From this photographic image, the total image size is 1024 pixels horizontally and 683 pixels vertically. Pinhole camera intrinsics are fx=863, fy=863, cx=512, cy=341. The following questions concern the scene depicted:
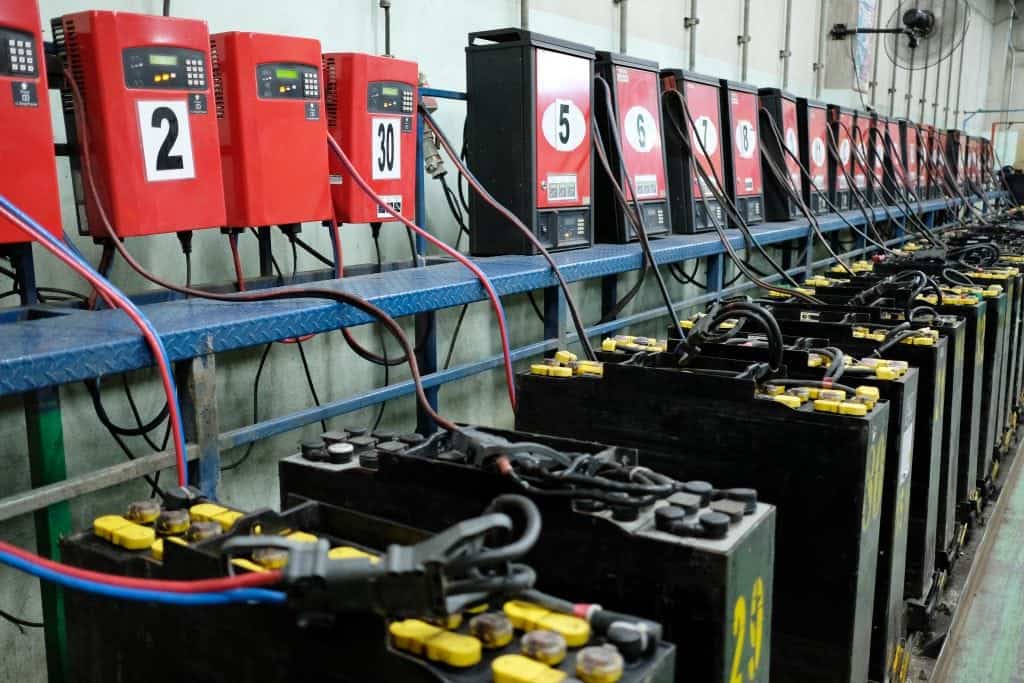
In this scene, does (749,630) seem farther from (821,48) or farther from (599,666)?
(821,48)

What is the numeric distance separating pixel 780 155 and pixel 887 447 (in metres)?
3.01

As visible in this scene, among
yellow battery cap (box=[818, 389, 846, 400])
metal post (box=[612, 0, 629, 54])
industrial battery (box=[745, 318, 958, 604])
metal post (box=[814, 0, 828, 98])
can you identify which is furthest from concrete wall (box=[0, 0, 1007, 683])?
metal post (box=[814, 0, 828, 98])

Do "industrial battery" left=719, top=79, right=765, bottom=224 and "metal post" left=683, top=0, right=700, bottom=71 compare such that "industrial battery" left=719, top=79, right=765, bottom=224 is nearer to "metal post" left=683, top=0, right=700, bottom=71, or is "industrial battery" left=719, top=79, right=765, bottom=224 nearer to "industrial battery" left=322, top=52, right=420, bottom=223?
"metal post" left=683, top=0, right=700, bottom=71

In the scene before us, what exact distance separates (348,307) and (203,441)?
1.14 feet

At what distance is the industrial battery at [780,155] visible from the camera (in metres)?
3.94

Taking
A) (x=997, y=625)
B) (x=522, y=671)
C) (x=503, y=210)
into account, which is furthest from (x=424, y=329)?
(x=522, y=671)

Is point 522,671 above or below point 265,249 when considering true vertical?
below

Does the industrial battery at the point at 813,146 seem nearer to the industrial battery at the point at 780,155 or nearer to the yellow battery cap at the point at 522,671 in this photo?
the industrial battery at the point at 780,155

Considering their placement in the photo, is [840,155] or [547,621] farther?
[840,155]

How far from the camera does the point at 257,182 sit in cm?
171

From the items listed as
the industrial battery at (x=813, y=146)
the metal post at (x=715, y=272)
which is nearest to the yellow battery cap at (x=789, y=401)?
the metal post at (x=715, y=272)

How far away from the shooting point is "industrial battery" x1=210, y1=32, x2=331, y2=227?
5.49 feet

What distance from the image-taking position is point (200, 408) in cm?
120

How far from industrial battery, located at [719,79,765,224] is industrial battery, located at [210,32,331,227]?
207 centimetres
